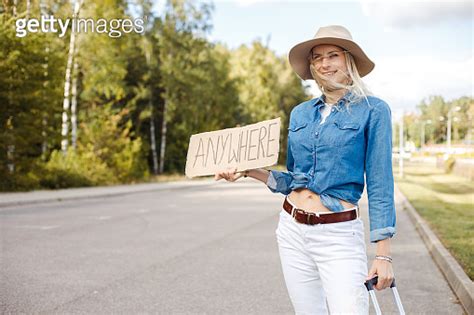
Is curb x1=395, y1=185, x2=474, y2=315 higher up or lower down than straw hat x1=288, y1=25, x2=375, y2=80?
lower down

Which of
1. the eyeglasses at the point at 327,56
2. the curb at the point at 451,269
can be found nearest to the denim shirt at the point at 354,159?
the eyeglasses at the point at 327,56

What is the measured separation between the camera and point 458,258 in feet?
24.5

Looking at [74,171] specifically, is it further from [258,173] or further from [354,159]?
[354,159]

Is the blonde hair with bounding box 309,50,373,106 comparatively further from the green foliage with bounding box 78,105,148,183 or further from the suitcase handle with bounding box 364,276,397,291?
the green foliage with bounding box 78,105,148,183

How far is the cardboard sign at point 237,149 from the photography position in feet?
8.60

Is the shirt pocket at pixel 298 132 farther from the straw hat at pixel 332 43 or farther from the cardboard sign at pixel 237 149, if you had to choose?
the straw hat at pixel 332 43

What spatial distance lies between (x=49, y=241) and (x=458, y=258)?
6.28 meters

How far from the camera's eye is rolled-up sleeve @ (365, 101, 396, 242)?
2557mm

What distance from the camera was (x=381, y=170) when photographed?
256cm

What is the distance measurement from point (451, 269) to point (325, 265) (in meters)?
4.79

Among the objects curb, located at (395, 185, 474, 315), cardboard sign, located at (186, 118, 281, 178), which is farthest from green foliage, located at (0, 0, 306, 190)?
cardboard sign, located at (186, 118, 281, 178)

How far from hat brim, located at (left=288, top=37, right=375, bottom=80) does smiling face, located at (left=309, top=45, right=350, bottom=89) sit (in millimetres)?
31

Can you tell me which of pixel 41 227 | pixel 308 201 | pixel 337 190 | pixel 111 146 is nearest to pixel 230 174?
pixel 308 201

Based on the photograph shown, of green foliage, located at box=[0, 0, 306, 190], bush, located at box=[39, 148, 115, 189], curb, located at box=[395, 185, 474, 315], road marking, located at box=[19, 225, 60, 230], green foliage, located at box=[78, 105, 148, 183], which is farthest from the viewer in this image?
green foliage, located at box=[78, 105, 148, 183]
